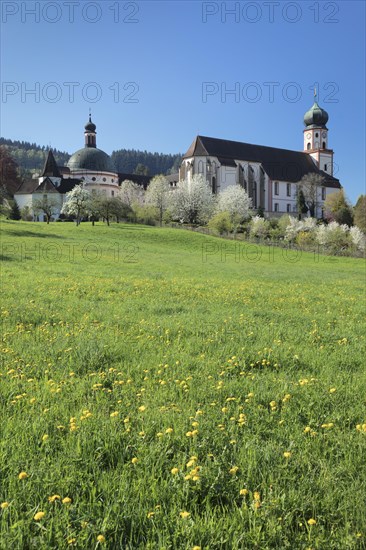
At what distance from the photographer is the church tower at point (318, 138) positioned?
119625 mm

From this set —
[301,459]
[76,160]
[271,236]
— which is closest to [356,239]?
[271,236]

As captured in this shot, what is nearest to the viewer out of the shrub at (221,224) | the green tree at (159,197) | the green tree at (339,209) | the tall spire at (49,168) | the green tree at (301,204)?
the shrub at (221,224)

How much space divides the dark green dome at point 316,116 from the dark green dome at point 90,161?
6106cm

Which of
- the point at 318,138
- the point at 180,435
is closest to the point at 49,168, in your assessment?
the point at 318,138

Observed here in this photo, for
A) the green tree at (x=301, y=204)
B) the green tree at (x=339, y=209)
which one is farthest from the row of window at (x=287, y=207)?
the green tree at (x=339, y=209)

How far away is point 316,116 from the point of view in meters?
120

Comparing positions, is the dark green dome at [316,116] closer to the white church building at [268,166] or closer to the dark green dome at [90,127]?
the white church building at [268,166]

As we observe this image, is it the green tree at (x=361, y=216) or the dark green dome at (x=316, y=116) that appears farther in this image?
the dark green dome at (x=316, y=116)

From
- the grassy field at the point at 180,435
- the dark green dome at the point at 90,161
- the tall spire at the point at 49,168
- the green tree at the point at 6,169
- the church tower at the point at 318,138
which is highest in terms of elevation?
the church tower at the point at 318,138

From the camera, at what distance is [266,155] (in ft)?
375

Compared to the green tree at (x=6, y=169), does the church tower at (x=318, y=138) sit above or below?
above

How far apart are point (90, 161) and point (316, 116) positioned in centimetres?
6698

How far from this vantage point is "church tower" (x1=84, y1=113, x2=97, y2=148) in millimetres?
117312

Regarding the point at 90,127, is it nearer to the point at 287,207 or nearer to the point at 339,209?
the point at 287,207
